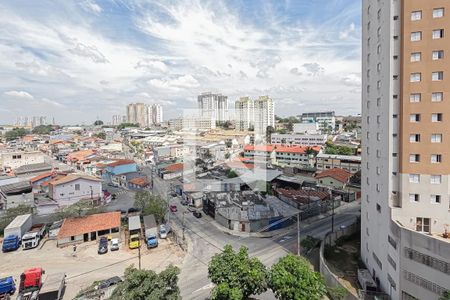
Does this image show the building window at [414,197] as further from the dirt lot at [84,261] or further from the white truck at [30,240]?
the white truck at [30,240]

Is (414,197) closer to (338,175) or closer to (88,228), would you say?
(88,228)

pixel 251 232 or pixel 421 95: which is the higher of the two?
pixel 421 95

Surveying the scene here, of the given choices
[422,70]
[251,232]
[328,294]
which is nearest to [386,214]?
[328,294]

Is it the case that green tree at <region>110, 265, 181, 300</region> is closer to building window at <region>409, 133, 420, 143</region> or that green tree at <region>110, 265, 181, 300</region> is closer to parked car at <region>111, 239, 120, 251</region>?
parked car at <region>111, 239, 120, 251</region>

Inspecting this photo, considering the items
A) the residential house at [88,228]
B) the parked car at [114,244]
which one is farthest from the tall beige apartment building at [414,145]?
the residential house at [88,228]

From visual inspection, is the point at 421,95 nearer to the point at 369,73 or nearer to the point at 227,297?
the point at 369,73

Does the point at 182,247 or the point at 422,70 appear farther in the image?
the point at 182,247
